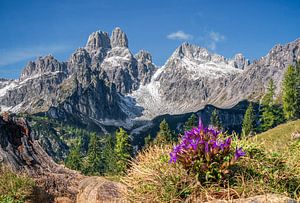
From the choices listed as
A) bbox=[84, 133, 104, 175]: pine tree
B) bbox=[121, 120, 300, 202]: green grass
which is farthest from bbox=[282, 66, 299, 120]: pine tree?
bbox=[121, 120, 300, 202]: green grass

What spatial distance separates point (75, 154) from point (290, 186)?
80.3 meters

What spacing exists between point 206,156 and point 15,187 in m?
8.32

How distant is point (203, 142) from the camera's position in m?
6.59

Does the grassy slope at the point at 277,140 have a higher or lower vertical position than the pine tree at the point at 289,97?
lower

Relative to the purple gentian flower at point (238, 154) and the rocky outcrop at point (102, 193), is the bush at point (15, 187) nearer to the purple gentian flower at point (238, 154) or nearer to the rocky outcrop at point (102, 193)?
the rocky outcrop at point (102, 193)

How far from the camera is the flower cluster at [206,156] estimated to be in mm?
6488

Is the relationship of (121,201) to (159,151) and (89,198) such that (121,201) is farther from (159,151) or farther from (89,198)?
(89,198)

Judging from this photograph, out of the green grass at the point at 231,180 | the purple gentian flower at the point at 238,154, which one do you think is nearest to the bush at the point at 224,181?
the green grass at the point at 231,180

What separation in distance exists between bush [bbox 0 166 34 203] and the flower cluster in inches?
275

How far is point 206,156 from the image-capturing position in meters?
6.46

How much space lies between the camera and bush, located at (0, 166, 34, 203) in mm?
11898

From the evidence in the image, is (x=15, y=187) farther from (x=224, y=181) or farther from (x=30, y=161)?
(x=224, y=181)

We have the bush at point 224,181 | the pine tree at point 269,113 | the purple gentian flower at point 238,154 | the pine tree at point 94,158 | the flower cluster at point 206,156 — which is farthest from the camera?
the pine tree at point 269,113

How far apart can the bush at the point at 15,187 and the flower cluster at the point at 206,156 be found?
6.98 metres
